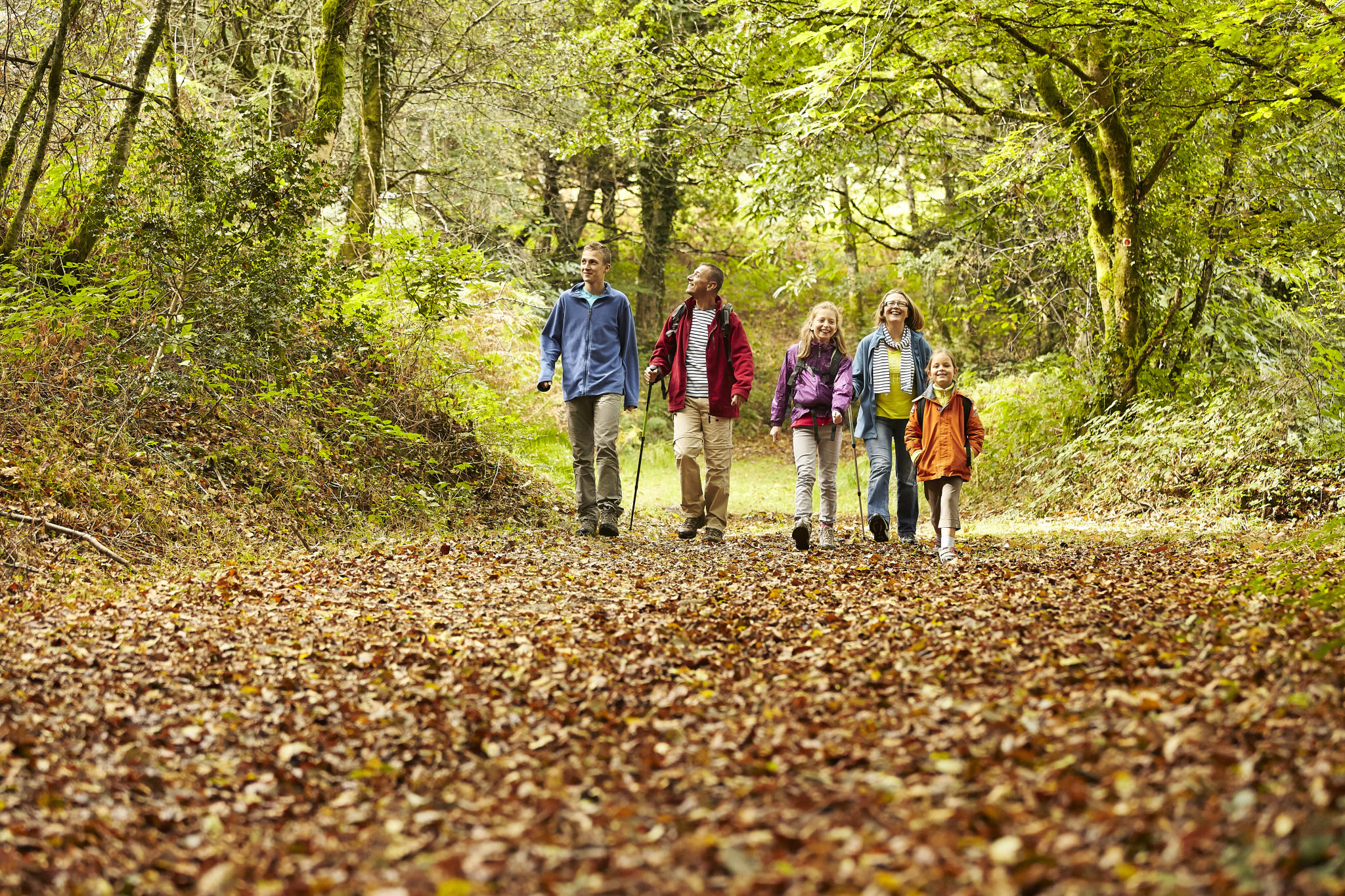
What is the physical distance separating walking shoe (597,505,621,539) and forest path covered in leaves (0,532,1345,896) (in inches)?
111

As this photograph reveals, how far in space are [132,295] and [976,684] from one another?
7.48m

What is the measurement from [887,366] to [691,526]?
90.0 inches

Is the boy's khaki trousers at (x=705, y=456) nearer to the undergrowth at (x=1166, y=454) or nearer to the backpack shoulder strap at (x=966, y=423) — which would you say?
the backpack shoulder strap at (x=966, y=423)

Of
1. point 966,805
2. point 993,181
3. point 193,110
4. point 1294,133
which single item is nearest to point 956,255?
point 993,181

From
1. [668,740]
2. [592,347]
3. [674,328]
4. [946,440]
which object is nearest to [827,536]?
[946,440]

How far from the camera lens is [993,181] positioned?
13141mm

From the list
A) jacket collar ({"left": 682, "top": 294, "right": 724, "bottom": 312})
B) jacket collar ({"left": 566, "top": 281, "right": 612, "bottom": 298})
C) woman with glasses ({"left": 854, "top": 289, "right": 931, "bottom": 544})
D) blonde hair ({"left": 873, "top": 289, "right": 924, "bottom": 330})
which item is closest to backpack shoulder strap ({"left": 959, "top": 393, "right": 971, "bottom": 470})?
woman with glasses ({"left": 854, "top": 289, "right": 931, "bottom": 544})

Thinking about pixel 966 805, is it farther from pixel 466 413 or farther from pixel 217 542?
pixel 466 413

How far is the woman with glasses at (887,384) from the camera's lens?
8.84m

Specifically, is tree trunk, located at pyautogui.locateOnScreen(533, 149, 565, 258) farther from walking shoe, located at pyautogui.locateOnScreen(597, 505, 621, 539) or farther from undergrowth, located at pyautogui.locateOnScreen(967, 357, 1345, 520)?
walking shoe, located at pyautogui.locateOnScreen(597, 505, 621, 539)

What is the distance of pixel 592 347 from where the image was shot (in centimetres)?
900

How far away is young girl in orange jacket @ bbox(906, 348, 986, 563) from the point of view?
7836mm

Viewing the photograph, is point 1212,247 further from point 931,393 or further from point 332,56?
point 332,56

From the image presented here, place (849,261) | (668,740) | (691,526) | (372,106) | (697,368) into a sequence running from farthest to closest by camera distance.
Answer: (849,261) < (372,106) < (691,526) < (697,368) < (668,740)
